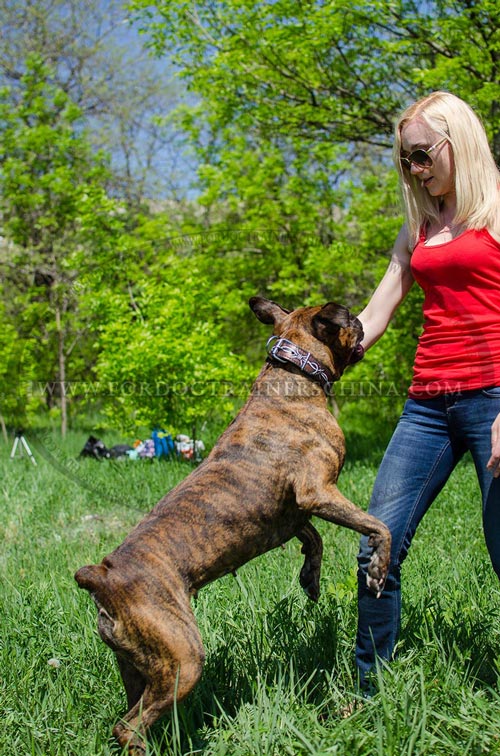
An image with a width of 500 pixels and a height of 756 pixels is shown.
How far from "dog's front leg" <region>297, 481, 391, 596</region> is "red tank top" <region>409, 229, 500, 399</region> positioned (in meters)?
0.65

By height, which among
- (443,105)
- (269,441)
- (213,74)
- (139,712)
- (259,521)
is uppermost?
(213,74)

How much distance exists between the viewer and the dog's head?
2.86 m

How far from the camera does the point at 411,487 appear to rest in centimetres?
299

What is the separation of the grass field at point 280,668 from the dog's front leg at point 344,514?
1.68 ft

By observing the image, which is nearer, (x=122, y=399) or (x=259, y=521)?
(x=259, y=521)

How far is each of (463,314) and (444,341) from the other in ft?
0.42

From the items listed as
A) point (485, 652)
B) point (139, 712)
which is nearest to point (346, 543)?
point (485, 652)

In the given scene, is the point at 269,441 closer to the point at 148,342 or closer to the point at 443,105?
the point at 443,105

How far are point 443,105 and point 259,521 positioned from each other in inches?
69.0

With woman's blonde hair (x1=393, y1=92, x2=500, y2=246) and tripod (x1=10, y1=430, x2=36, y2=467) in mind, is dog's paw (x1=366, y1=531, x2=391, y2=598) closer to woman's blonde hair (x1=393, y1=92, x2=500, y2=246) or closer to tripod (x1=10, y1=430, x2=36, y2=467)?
woman's blonde hair (x1=393, y1=92, x2=500, y2=246)

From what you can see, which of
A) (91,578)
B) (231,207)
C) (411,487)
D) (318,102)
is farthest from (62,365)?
(91,578)

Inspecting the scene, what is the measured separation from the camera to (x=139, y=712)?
94.2 inches

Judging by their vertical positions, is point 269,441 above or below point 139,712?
above

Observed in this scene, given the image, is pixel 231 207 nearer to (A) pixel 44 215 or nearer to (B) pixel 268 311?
(A) pixel 44 215
